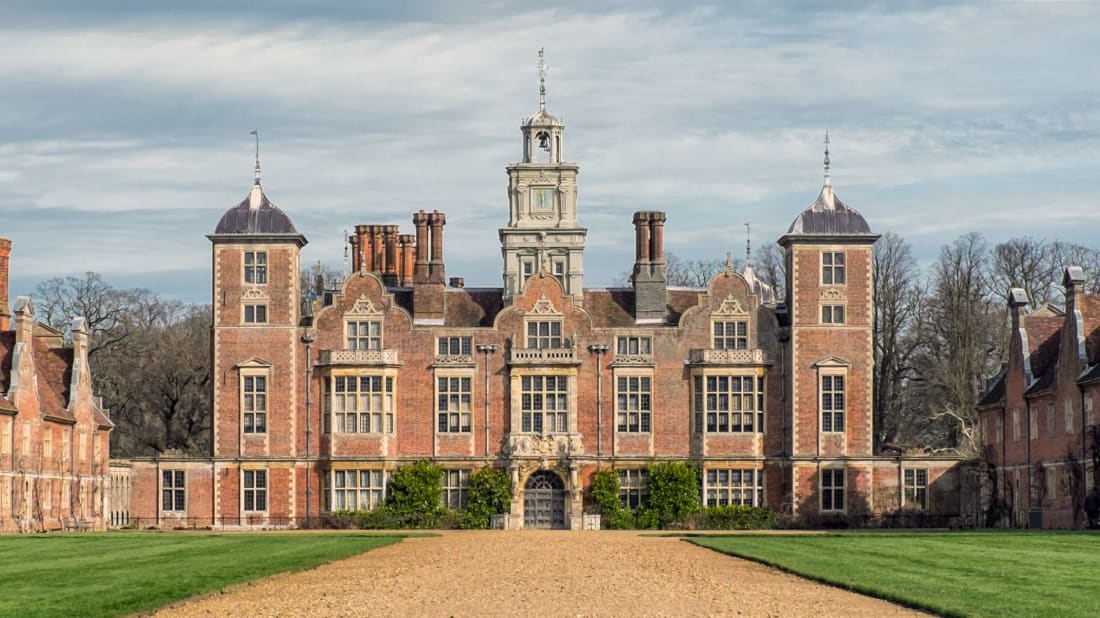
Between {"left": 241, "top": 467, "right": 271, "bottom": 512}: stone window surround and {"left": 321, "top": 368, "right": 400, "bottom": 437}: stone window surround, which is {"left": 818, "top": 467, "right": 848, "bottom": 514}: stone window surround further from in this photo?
{"left": 241, "top": 467, "right": 271, "bottom": 512}: stone window surround

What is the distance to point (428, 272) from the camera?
192ft

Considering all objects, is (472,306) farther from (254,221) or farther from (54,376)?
(54,376)

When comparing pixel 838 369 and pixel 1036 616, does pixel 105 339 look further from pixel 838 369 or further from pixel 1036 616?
pixel 1036 616

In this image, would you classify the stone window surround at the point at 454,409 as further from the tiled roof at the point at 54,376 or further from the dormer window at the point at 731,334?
the tiled roof at the point at 54,376

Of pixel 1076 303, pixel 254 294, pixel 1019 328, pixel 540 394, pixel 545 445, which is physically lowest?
pixel 545 445

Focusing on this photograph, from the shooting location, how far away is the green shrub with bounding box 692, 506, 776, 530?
55.9 metres

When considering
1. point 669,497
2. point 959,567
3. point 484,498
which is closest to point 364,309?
point 484,498

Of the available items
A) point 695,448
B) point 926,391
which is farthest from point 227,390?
point 926,391

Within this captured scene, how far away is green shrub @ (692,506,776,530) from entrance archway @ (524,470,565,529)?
4.30 meters

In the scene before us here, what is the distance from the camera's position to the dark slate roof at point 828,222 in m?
57.5

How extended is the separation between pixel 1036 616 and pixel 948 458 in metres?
37.0

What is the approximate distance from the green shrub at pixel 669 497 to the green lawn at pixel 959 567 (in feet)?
44.8

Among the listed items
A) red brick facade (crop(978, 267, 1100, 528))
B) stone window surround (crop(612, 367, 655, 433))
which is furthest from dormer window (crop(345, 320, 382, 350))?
red brick facade (crop(978, 267, 1100, 528))

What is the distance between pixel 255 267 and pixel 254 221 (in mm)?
1482
